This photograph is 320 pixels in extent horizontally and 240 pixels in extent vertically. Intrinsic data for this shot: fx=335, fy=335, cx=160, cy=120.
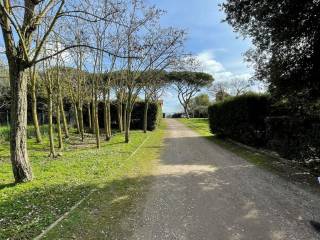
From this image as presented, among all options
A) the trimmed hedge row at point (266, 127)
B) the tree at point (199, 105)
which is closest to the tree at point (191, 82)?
the tree at point (199, 105)

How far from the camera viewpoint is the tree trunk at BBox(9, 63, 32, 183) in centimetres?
947

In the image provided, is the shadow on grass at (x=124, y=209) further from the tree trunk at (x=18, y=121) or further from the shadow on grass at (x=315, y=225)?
the tree trunk at (x=18, y=121)

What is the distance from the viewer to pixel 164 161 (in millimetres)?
13781

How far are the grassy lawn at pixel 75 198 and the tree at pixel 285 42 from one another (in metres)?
5.66

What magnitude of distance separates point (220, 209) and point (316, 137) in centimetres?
495

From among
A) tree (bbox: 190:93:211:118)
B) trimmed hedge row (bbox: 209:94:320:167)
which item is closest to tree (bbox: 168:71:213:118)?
tree (bbox: 190:93:211:118)

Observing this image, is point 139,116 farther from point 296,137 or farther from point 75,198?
point 75,198

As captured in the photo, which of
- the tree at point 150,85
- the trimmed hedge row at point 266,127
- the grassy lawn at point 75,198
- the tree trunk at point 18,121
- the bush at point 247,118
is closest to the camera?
the grassy lawn at point 75,198

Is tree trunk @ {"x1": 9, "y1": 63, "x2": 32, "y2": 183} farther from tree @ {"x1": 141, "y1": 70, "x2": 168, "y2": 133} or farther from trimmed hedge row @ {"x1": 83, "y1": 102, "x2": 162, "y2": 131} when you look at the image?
trimmed hedge row @ {"x1": 83, "y1": 102, "x2": 162, "y2": 131}

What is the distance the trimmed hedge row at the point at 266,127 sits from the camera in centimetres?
1074

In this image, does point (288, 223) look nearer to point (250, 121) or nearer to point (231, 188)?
point (231, 188)

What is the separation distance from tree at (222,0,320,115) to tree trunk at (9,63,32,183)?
7304mm

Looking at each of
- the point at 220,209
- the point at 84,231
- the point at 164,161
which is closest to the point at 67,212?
the point at 84,231

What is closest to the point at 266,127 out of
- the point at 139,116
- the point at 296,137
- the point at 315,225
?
the point at 296,137
